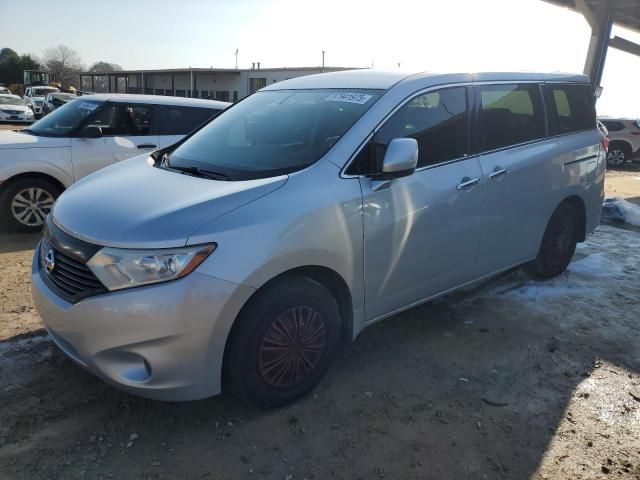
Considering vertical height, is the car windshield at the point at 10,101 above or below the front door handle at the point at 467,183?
above

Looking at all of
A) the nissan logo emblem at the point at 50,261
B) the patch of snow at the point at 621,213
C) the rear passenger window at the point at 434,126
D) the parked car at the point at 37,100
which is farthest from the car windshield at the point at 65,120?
the parked car at the point at 37,100

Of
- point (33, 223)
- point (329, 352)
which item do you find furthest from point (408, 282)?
point (33, 223)

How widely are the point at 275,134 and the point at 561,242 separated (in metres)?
3.10

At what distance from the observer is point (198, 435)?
273 cm

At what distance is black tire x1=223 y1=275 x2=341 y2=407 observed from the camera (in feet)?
8.64

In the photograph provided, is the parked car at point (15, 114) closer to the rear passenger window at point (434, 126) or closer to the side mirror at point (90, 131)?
the side mirror at point (90, 131)

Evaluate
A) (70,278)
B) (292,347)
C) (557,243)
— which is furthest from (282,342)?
(557,243)

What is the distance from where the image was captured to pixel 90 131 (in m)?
6.48

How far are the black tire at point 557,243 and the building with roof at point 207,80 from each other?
34663 millimetres

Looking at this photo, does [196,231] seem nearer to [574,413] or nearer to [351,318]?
[351,318]

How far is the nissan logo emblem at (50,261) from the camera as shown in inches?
108

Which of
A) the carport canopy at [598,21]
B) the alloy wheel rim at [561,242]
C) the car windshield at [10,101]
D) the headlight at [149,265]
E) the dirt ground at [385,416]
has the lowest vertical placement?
the dirt ground at [385,416]

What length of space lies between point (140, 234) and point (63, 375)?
133cm

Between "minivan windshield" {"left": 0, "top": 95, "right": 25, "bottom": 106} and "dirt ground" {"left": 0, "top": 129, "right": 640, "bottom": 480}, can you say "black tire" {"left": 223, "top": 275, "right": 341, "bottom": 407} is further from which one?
"minivan windshield" {"left": 0, "top": 95, "right": 25, "bottom": 106}
